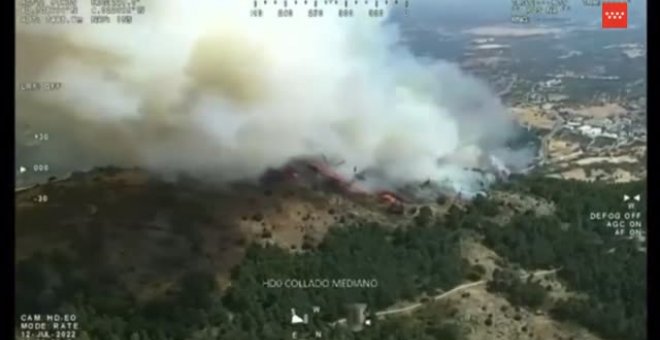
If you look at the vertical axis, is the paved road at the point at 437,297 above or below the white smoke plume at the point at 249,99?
below

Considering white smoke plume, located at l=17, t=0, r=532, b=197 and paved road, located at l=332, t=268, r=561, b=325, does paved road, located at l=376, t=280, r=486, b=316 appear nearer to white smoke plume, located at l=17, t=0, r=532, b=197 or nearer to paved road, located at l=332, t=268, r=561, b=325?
paved road, located at l=332, t=268, r=561, b=325

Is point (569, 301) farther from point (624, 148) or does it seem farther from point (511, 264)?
point (624, 148)

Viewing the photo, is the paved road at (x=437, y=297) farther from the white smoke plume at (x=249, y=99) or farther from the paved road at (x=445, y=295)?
the white smoke plume at (x=249, y=99)

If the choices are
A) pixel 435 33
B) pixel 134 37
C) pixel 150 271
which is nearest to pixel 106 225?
pixel 150 271

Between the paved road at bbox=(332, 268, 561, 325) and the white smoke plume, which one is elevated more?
the white smoke plume

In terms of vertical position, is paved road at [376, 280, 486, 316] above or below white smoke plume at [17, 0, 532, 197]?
below

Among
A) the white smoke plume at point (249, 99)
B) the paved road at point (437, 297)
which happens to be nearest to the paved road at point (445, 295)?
the paved road at point (437, 297)

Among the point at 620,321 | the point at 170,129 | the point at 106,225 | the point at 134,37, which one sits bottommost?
the point at 620,321

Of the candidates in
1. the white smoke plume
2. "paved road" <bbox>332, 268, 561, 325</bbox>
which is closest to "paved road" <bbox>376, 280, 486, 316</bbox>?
"paved road" <bbox>332, 268, 561, 325</bbox>

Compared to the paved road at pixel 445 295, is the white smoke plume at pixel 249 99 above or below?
above
